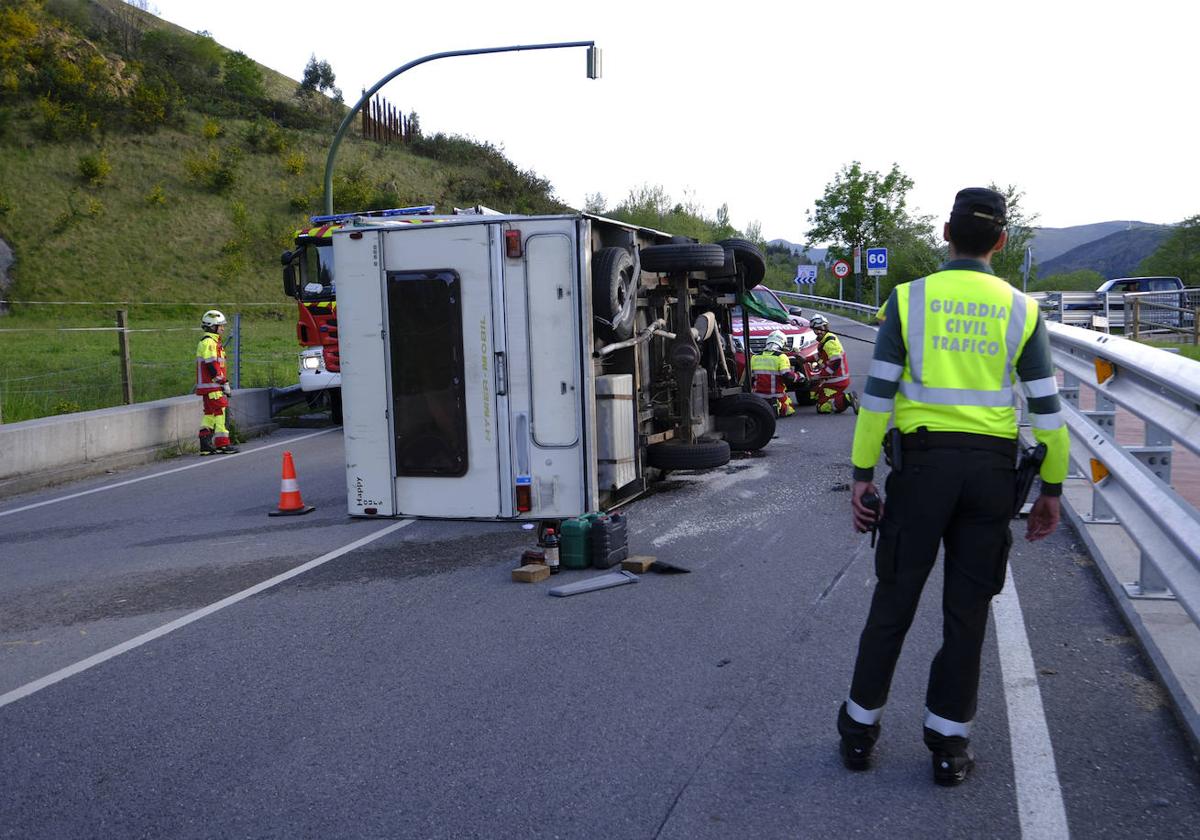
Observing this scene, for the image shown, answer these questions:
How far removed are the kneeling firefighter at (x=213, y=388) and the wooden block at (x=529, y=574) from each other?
28.8ft

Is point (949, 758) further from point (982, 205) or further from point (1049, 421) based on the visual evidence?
point (982, 205)

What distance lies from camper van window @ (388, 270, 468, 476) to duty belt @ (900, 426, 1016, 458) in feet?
17.5

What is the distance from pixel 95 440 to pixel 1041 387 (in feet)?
40.1

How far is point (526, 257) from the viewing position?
834 cm

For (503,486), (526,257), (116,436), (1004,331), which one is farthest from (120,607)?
(116,436)

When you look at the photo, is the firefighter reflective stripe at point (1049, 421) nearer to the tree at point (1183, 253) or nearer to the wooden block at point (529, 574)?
the wooden block at point (529, 574)

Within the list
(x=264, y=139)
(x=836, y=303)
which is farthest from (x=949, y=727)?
(x=264, y=139)

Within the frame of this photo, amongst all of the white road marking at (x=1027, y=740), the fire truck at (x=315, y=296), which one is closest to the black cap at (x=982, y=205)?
the white road marking at (x=1027, y=740)

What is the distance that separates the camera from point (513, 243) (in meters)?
8.34

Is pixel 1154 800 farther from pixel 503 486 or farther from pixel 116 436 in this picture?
pixel 116 436

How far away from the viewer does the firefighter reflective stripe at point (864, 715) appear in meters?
3.80

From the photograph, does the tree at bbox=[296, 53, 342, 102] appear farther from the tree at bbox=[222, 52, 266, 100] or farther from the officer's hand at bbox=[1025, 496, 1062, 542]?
the officer's hand at bbox=[1025, 496, 1062, 542]

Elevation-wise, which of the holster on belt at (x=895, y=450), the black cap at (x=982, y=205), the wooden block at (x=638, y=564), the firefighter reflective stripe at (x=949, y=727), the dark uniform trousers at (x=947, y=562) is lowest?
the wooden block at (x=638, y=564)

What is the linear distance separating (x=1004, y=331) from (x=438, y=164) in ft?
207
